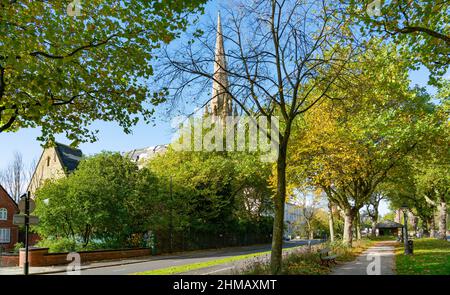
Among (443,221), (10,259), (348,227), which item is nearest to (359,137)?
(348,227)

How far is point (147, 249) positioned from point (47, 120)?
74.5 feet

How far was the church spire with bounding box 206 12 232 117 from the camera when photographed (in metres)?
14.2

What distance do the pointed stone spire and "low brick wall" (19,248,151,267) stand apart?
17606 millimetres

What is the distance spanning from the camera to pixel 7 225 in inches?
1786

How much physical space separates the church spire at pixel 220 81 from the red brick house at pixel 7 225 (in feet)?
126

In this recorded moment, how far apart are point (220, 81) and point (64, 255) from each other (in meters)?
19.2

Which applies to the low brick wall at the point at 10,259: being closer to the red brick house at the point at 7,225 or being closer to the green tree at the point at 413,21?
the red brick house at the point at 7,225

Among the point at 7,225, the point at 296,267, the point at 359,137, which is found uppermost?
the point at 359,137

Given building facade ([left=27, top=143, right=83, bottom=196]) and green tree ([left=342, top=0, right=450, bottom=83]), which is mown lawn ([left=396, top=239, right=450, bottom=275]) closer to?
green tree ([left=342, top=0, right=450, bottom=83])

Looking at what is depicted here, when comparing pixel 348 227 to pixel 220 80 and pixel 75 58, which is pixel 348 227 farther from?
pixel 75 58

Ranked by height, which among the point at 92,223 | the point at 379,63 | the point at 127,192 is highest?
the point at 379,63
